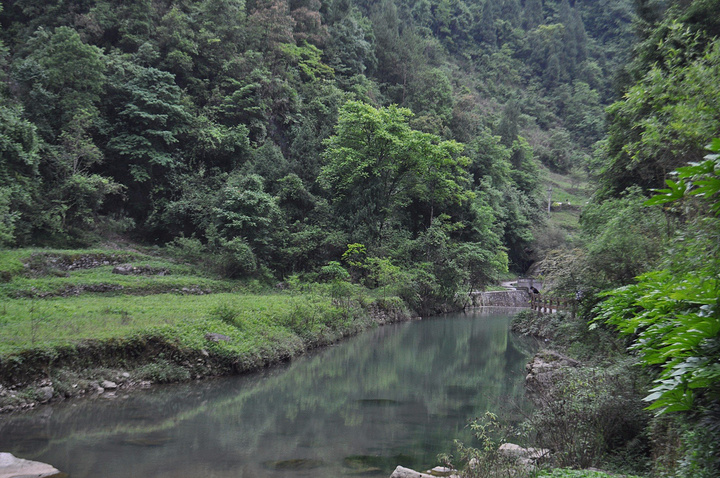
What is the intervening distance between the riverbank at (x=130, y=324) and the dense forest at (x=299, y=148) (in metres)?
2.95

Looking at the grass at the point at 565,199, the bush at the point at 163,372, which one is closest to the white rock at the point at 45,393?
the bush at the point at 163,372

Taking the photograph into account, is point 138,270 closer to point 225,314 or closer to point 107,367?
point 225,314

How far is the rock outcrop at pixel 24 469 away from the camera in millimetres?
6547

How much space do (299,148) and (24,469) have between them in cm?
2910

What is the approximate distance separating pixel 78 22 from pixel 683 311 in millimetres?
37293

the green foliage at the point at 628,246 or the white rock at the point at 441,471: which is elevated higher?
the green foliage at the point at 628,246

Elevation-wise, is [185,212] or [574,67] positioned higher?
[574,67]

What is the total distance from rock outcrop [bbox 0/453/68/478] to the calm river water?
0.97ft

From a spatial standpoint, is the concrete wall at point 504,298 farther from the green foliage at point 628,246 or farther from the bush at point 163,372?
the bush at point 163,372

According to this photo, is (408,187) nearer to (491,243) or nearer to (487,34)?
(491,243)

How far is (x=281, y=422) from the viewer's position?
10.6 m

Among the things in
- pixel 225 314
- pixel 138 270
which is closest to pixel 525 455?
pixel 225 314

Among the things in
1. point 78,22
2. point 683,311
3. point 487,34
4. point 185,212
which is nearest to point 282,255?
point 185,212

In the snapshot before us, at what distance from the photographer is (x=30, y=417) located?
9266 millimetres
